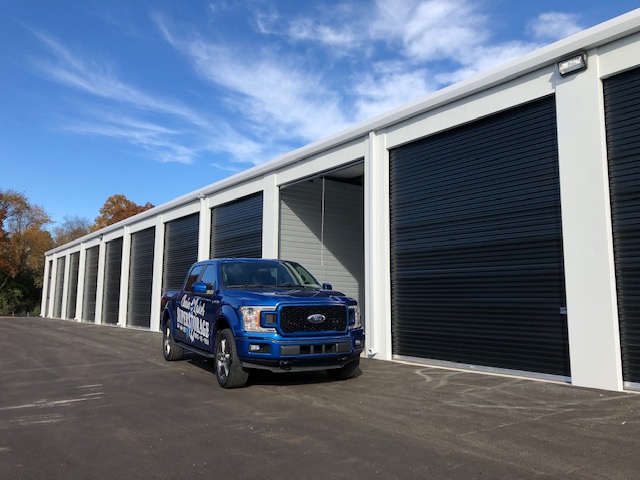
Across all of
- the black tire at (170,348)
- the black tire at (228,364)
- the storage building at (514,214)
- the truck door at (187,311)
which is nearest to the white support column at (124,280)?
the storage building at (514,214)

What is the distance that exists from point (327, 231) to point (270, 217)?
2.58 metres

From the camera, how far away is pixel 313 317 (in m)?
7.25

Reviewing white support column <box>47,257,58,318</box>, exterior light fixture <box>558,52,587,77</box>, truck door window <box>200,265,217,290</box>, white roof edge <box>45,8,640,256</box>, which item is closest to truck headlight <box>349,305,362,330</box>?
truck door window <box>200,265,217,290</box>

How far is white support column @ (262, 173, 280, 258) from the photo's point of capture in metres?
15.3

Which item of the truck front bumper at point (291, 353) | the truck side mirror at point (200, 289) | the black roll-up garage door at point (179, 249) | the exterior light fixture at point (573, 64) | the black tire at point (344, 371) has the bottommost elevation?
the black tire at point (344, 371)

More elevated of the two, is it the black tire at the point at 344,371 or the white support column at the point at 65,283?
the white support column at the point at 65,283

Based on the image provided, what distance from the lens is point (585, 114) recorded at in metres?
7.82

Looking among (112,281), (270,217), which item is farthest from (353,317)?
(112,281)

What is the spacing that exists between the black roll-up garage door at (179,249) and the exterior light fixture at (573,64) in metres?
15.0

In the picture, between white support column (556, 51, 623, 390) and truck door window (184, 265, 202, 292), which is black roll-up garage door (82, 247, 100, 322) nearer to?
truck door window (184, 265, 202, 292)

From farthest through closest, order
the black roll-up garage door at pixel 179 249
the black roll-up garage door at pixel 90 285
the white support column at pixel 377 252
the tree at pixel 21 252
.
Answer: the tree at pixel 21 252 < the black roll-up garage door at pixel 90 285 < the black roll-up garage door at pixel 179 249 < the white support column at pixel 377 252

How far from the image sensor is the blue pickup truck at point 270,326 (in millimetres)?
7035

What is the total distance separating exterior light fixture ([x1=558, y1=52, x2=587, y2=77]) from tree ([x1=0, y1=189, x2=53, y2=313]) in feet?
185

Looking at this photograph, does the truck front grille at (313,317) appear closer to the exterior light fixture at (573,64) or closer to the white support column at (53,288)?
the exterior light fixture at (573,64)
